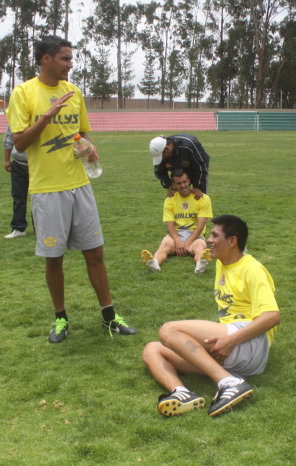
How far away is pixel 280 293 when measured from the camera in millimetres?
5012

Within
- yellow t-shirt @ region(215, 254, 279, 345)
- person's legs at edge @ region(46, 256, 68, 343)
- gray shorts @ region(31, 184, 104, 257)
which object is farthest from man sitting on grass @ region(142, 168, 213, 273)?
yellow t-shirt @ region(215, 254, 279, 345)

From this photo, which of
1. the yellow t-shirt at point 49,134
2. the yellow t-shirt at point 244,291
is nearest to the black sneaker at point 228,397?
the yellow t-shirt at point 244,291

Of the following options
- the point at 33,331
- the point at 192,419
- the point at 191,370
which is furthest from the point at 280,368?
the point at 33,331

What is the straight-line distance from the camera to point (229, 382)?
3.07 m

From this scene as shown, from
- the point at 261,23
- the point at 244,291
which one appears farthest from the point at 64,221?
the point at 261,23

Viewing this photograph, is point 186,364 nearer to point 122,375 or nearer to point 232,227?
point 122,375

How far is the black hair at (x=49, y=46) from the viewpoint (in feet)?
12.5

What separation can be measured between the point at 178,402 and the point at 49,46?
255 cm

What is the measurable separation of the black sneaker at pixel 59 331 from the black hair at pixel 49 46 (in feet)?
6.56

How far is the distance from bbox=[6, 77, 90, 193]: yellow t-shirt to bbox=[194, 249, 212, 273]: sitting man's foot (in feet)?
6.50

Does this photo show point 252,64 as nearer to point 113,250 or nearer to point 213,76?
point 213,76

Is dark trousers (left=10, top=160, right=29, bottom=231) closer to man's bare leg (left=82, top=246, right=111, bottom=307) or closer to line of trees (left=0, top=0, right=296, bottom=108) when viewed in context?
man's bare leg (left=82, top=246, right=111, bottom=307)

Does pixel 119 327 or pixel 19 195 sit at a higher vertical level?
pixel 19 195

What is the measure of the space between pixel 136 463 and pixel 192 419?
1.55 ft
